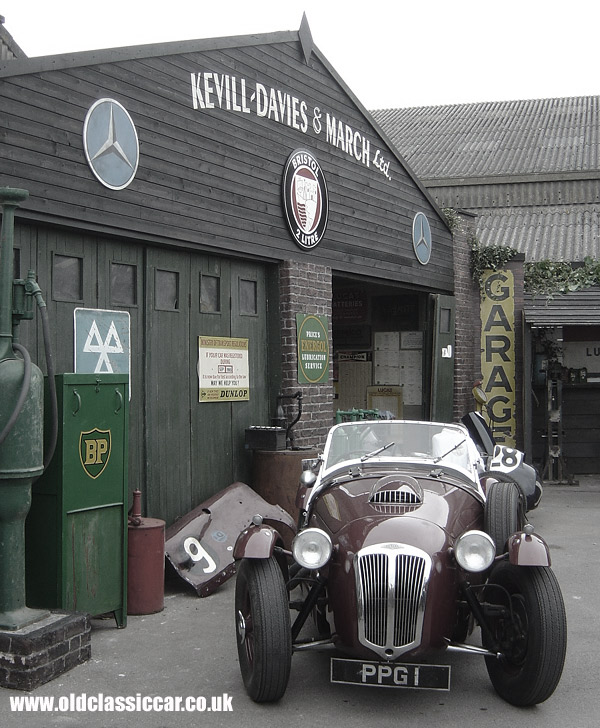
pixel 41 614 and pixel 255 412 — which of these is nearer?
pixel 41 614

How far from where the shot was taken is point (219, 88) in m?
8.41

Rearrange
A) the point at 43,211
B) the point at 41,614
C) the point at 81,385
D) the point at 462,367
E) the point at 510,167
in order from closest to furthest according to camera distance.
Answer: the point at 41,614 → the point at 81,385 → the point at 43,211 → the point at 462,367 → the point at 510,167

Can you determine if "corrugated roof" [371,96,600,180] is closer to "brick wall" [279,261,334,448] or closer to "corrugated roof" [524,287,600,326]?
"corrugated roof" [524,287,600,326]

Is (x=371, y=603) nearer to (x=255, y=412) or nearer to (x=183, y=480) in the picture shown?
(x=183, y=480)

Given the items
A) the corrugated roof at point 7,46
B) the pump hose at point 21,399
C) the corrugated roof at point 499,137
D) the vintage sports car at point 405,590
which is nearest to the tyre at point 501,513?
the vintage sports car at point 405,590

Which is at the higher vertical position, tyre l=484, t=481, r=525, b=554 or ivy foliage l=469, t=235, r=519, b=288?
ivy foliage l=469, t=235, r=519, b=288

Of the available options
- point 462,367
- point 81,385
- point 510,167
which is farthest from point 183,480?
point 510,167

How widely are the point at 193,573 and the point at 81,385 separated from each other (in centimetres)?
209

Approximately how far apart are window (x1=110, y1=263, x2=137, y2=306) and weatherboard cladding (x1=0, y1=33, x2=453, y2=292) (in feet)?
0.96

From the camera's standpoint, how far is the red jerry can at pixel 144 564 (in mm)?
6336

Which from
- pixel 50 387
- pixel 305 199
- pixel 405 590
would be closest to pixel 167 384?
pixel 50 387

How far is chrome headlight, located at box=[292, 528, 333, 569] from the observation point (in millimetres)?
4617

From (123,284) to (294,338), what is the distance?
8.02 ft

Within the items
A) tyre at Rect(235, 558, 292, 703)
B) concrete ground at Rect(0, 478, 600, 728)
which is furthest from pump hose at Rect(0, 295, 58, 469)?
tyre at Rect(235, 558, 292, 703)
